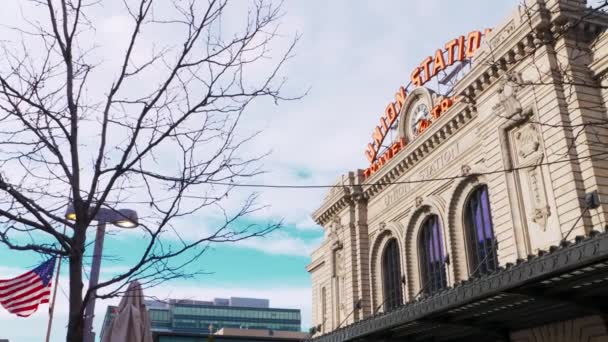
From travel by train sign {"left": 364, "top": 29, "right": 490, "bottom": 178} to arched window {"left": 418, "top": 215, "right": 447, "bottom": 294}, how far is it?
15.1ft

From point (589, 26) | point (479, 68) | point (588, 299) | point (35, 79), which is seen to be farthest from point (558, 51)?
point (35, 79)

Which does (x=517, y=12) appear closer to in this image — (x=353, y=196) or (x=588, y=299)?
(x=588, y=299)

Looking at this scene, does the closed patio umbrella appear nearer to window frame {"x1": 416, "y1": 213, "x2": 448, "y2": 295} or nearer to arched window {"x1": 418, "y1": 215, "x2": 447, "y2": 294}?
window frame {"x1": 416, "y1": 213, "x2": 448, "y2": 295}

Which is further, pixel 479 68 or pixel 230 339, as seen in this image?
pixel 230 339

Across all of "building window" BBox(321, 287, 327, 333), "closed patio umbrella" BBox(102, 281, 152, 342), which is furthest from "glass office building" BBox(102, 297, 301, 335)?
"closed patio umbrella" BBox(102, 281, 152, 342)

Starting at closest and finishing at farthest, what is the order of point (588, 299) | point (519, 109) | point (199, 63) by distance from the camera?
point (199, 63) < point (588, 299) < point (519, 109)

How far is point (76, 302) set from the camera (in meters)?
6.68

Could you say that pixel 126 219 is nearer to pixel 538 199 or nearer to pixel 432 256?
pixel 538 199

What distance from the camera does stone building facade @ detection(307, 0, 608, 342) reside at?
18.1 meters

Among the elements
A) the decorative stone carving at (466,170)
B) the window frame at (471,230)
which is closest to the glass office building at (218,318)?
the window frame at (471,230)

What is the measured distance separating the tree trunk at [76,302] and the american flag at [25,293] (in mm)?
11189

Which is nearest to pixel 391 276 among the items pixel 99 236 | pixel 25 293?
pixel 25 293

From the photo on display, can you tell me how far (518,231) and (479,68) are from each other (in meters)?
6.48

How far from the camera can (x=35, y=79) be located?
7.67 m
